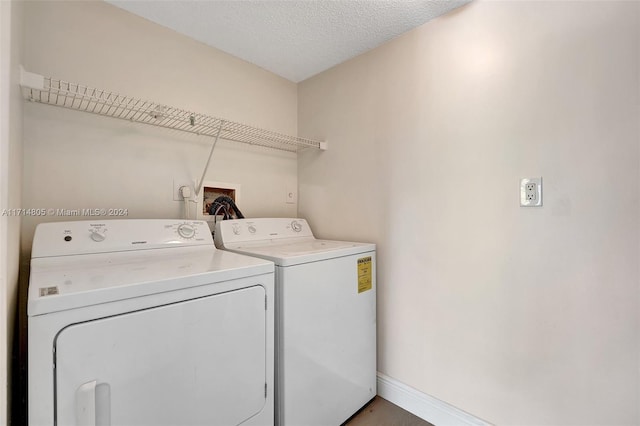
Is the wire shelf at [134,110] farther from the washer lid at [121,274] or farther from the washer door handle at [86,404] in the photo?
the washer door handle at [86,404]

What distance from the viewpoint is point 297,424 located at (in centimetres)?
128

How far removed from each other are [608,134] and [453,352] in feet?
3.90

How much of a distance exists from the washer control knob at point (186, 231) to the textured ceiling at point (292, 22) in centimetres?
116

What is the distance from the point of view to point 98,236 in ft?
4.10

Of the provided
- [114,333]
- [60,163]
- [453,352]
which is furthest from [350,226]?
[60,163]

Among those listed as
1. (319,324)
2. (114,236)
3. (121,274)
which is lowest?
(319,324)

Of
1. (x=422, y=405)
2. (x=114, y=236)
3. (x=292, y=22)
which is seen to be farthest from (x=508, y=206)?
(x=114, y=236)

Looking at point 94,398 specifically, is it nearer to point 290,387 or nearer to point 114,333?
point 114,333

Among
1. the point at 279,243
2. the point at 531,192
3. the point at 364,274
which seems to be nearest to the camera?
the point at 531,192

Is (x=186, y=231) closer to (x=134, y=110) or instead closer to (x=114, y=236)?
(x=114, y=236)

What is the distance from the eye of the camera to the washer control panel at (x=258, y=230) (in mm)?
1659

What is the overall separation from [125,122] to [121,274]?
98cm

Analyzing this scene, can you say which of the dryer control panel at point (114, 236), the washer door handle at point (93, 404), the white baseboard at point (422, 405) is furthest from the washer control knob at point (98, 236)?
the white baseboard at point (422, 405)

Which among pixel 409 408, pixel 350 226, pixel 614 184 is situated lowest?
pixel 409 408
